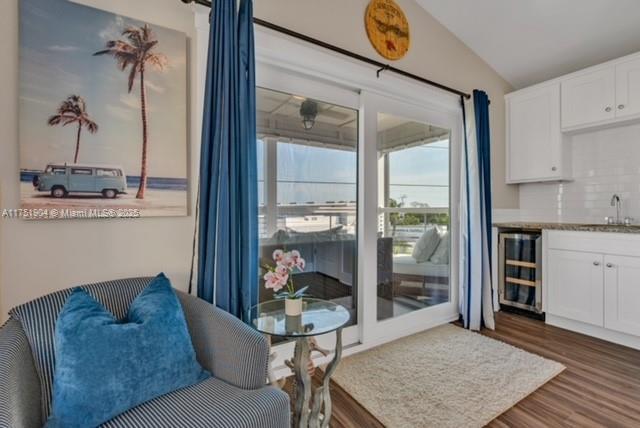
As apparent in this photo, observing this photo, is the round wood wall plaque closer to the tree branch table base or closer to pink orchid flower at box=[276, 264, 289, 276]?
pink orchid flower at box=[276, 264, 289, 276]

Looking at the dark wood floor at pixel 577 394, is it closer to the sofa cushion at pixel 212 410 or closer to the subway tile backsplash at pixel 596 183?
the sofa cushion at pixel 212 410

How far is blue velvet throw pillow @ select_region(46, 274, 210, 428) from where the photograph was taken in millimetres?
965

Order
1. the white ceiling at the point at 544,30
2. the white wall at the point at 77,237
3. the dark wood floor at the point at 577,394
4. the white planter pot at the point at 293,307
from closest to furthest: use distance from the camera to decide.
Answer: the white wall at the point at 77,237 → the white planter pot at the point at 293,307 → the dark wood floor at the point at 577,394 → the white ceiling at the point at 544,30

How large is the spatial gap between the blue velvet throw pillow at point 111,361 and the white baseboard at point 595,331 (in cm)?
308

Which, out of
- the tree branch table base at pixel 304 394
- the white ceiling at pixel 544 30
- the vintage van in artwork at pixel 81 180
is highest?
the white ceiling at pixel 544 30

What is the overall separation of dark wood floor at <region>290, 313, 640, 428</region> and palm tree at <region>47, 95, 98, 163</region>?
1.85 m

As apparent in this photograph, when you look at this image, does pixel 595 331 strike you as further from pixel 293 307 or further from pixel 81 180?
pixel 81 180

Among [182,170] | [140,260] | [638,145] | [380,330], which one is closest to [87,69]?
[182,170]

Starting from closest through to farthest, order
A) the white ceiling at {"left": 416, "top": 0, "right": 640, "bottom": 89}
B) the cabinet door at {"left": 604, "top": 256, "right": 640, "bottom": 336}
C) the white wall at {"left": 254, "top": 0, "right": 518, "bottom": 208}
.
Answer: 1. the white wall at {"left": 254, "top": 0, "right": 518, "bottom": 208}
2. the cabinet door at {"left": 604, "top": 256, "right": 640, "bottom": 336}
3. the white ceiling at {"left": 416, "top": 0, "right": 640, "bottom": 89}

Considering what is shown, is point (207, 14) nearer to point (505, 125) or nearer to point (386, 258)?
point (386, 258)

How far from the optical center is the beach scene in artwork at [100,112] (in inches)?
53.6

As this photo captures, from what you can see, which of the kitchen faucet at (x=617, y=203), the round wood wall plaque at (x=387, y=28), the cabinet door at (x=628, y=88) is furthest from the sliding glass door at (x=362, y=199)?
the kitchen faucet at (x=617, y=203)

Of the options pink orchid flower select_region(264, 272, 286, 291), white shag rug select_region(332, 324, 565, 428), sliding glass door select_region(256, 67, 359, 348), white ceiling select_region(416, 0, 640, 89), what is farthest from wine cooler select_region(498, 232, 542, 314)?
pink orchid flower select_region(264, 272, 286, 291)

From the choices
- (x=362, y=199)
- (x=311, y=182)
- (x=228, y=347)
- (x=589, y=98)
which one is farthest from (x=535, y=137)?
(x=228, y=347)
